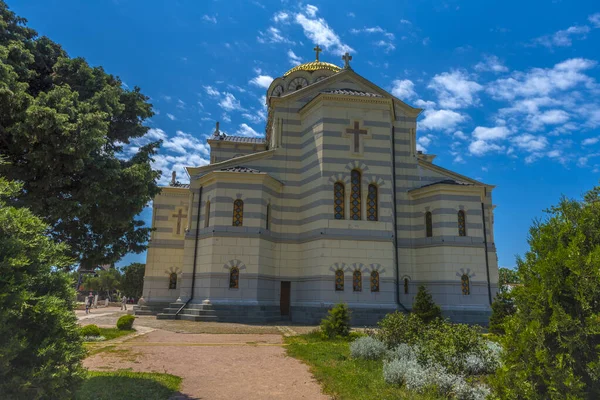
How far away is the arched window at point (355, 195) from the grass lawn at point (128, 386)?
49.3 feet

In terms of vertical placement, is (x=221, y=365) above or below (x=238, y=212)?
below

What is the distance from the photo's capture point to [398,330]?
1084 centimetres

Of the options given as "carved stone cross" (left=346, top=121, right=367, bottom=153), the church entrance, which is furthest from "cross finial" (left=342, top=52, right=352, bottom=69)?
the church entrance

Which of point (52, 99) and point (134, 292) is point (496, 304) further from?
point (134, 292)

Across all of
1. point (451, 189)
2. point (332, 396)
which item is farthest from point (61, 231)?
point (451, 189)

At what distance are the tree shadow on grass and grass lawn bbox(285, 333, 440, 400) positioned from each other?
2.79 m

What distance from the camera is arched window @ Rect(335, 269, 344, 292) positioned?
67.7 ft

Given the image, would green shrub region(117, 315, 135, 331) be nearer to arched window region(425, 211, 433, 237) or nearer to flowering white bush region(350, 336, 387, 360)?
flowering white bush region(350, 336, 387, 360)

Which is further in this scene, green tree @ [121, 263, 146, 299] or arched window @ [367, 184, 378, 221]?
green tree @ [121, 263, 146, 299]

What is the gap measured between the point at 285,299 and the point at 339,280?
12.1ft

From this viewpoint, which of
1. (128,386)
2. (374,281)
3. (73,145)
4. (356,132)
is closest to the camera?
(128,386)

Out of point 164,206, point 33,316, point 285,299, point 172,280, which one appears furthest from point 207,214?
point 33,316

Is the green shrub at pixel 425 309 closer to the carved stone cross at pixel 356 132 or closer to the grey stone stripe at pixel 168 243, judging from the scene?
the carved stone cross at pixel 356 132

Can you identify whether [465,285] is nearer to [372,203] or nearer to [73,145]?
[372,203]
